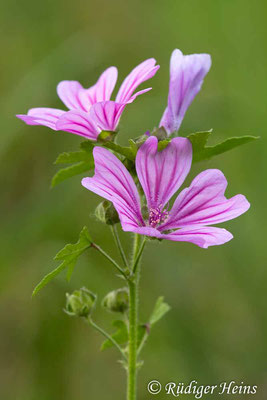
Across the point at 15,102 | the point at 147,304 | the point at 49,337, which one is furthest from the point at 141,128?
the point at 49,337

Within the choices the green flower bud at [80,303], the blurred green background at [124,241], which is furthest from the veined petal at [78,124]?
the blurred green background at [124,241]

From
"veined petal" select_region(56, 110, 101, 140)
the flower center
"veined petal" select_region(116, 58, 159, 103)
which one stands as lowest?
the flower center

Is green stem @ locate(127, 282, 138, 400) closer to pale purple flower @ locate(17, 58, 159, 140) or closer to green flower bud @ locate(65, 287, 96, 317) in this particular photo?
green flower bud @ locate(65, 287, 96, 317)

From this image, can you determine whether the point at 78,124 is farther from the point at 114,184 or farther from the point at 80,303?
the point at 80,303

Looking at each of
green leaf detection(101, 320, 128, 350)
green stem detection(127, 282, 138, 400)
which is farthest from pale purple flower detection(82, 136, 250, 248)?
green leaf detection(101, 320, 128, 350)

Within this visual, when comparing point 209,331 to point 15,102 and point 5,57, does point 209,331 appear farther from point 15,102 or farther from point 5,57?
point 5,57

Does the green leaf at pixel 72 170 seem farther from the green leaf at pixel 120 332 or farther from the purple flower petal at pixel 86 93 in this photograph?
the green leaf at pixel 120 332

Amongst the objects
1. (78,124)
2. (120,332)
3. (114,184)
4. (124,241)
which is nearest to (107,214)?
(114,184)
